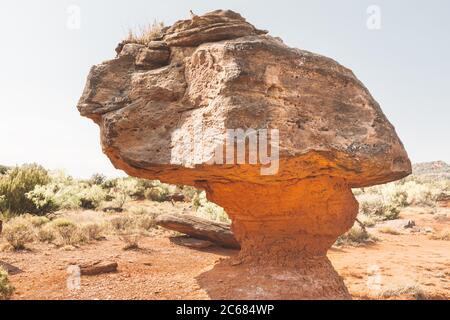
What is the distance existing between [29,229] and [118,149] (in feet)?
18.9

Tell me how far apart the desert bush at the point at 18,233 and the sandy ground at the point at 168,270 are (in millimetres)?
310

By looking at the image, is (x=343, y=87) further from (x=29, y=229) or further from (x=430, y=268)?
(x=29, y=229)

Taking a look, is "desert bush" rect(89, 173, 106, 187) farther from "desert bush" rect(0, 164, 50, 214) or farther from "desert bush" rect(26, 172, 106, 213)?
"desert bush" rect(0, 164, 50, 214)

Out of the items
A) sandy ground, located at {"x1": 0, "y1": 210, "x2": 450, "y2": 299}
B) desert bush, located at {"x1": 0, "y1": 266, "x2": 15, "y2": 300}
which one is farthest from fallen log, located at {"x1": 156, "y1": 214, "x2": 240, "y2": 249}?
desert bush, located at {"x1": 0, "y1": 266, "x2": 15, "y2": 300}

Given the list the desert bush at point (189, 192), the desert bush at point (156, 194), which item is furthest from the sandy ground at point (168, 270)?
the desert bush at point (189, 192)

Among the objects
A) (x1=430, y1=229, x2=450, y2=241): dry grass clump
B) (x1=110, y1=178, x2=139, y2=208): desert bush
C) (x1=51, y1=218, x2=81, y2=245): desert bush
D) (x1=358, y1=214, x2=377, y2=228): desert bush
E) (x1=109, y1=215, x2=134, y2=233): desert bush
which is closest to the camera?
(x1=51, y1=218, x2=81, y2=245): desert bush

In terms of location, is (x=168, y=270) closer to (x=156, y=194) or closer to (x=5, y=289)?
(x=5, y=289)

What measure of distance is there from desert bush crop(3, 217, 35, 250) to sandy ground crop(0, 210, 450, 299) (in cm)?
31

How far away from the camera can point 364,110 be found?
494 centimetres

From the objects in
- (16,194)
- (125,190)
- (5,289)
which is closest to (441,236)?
(5,289)

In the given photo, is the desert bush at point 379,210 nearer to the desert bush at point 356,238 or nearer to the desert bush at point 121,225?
the desert bush at point 356,238

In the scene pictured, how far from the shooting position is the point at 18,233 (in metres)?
8.67

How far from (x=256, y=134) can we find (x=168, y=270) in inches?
151

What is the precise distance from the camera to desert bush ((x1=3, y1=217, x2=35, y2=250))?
799cm
